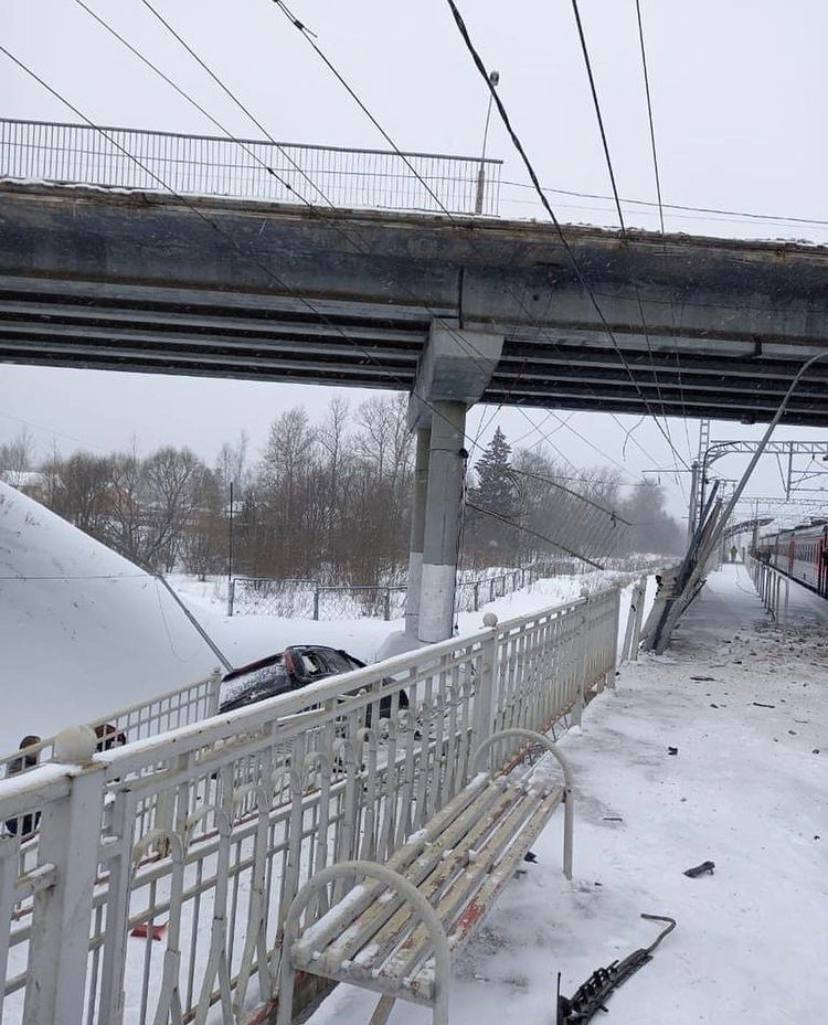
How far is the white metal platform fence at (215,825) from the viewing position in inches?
73.1

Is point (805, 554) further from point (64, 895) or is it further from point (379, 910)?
point (64, 895)

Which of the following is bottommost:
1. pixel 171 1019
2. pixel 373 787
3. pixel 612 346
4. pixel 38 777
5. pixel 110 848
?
pixel 171 1019

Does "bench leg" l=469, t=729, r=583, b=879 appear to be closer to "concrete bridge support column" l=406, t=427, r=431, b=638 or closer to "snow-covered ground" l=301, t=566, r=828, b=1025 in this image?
"snow-covered ground" l=301, t=566, r=828, b=1025

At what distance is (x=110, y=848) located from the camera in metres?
2.02

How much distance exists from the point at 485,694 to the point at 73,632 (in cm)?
1405

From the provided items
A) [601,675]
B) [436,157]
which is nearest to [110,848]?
[601,675]

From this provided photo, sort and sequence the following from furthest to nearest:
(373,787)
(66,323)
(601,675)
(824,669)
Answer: (66,323) < (824,669) < (601,675) < (373,787)

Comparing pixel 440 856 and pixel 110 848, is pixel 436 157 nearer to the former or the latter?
pixel 440 856

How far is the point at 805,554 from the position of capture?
32.4 metres

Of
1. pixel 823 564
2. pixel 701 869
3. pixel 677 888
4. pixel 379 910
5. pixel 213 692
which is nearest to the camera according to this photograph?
pixel 379 910

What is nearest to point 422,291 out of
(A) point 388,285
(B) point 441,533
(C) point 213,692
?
(A) point 388,285

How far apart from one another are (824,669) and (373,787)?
437 inches

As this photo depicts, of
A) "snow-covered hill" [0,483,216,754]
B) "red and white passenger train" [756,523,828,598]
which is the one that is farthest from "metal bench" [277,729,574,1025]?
"red and white passenger train" [756,523,828,598]

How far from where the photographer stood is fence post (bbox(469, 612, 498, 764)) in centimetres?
505
